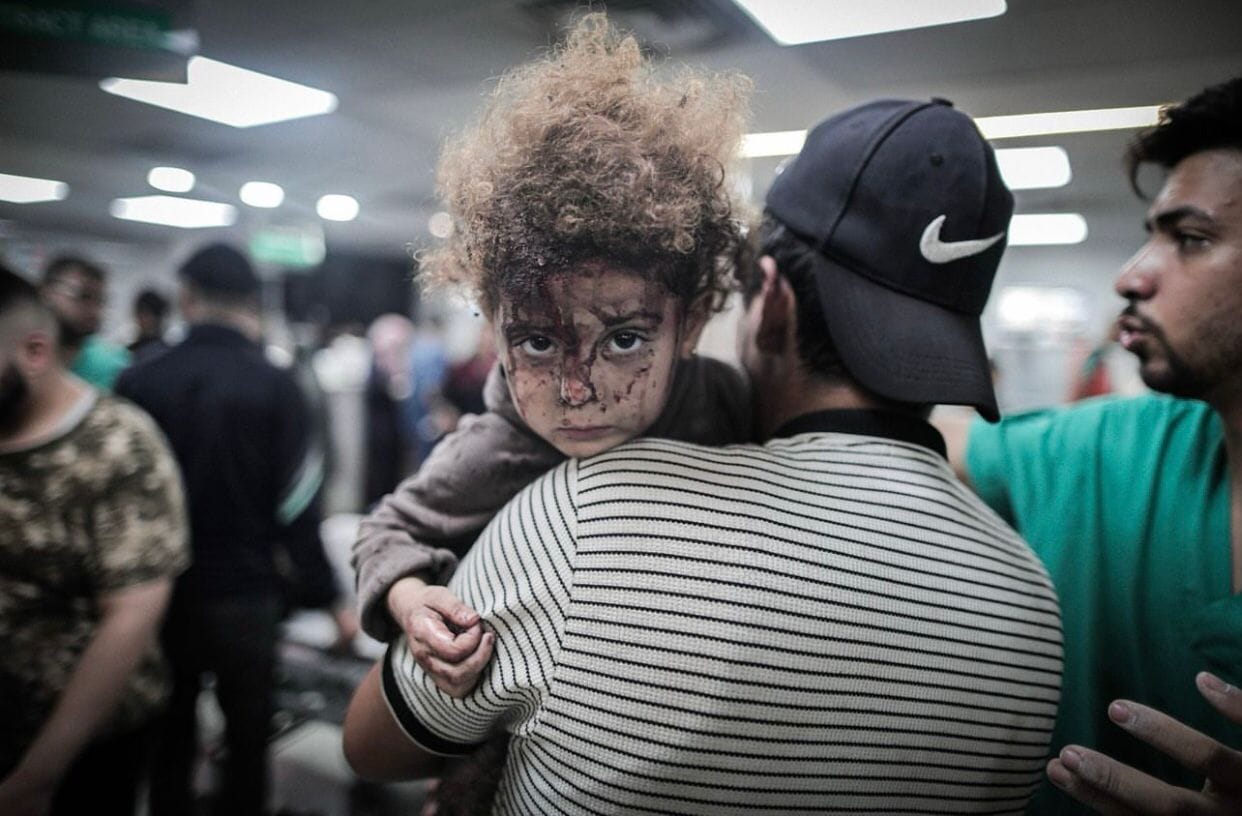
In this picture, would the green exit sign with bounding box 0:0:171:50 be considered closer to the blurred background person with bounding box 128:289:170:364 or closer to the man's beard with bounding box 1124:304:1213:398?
the blurred background person with bounding box 128:289:170:364

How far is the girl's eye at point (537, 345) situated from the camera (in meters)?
0.66

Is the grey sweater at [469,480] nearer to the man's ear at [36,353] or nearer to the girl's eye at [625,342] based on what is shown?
the girl's eye at [625,342]

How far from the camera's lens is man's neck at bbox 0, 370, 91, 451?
0.70 metres

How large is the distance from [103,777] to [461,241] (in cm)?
83

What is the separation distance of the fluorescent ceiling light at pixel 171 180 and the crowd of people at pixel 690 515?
0.10 metres

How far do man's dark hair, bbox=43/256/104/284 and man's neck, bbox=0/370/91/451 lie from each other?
10 cm

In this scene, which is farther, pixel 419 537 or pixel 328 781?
pixel 328 781

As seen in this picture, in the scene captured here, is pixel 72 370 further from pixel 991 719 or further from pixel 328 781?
pixel 991 719

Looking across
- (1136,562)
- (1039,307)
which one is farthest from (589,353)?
(1039,307)

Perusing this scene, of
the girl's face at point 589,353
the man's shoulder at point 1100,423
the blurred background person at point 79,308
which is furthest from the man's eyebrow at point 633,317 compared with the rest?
the man's shoulder at point 1100,423

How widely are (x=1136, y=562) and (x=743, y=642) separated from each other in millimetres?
696

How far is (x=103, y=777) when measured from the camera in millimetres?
834

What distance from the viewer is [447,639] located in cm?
60

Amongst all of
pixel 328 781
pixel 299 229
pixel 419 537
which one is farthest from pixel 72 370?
pixel 328 781
